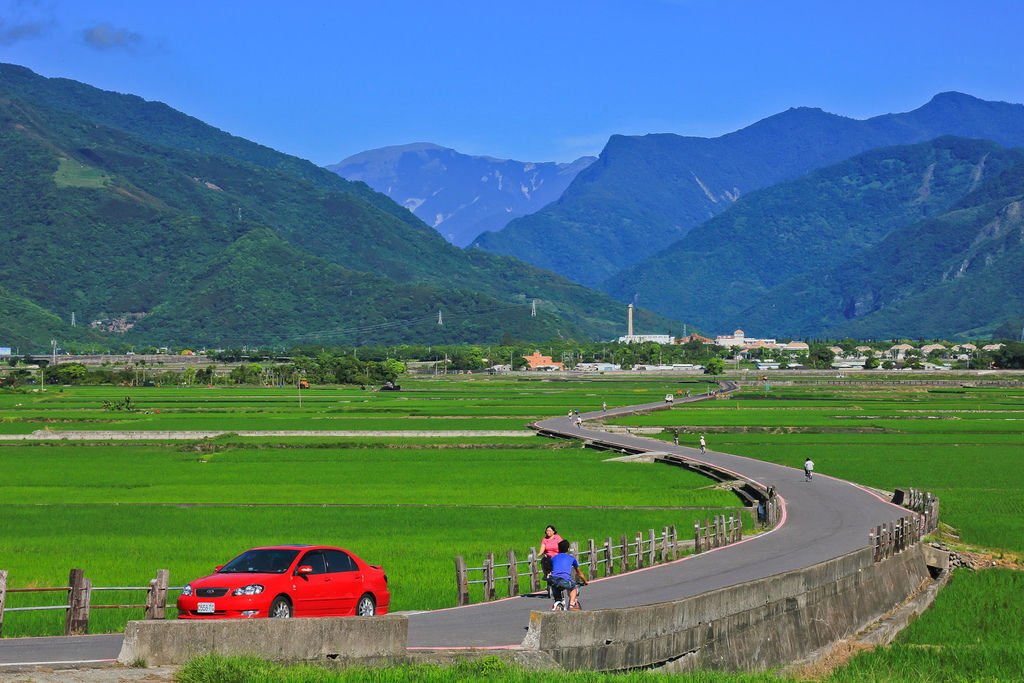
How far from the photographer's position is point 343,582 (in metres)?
22.5

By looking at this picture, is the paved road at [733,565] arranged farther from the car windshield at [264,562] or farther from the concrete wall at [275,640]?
the car windshield at [264,562]

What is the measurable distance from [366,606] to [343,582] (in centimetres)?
78

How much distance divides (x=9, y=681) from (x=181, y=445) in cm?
6545

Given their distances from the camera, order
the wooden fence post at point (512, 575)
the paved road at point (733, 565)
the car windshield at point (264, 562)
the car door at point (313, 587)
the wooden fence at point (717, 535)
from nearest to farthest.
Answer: the car door at point (313, 587) < the car windshield at point (264, 562) < the paved road at point (733, 565) < the wooden fence post at point (512, 575) < the wooden fence at point (717, 535)

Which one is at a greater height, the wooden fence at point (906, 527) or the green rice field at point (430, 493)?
the wooden fence at point (906, 527)

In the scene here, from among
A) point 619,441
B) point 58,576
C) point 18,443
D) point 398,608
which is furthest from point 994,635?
point 18,443

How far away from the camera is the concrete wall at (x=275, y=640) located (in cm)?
1850

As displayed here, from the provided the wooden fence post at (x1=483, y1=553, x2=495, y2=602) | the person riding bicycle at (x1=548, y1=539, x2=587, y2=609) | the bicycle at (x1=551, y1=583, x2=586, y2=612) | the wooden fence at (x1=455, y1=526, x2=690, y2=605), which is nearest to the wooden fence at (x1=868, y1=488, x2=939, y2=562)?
the wooden fence at (x1=455, y1=526, x2=690, y2=605)

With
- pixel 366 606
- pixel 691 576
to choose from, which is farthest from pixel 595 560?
pixel 366 606

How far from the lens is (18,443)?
83.0 m

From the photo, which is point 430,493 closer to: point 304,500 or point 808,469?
point 304,500

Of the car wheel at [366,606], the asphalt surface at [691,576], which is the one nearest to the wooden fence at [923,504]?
the asphalt surface at [691,576]

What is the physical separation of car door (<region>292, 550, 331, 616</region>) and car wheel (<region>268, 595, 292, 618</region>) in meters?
0.13

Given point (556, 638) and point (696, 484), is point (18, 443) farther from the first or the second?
point (556, 638)
